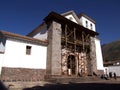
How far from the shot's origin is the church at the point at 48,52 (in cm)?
1209

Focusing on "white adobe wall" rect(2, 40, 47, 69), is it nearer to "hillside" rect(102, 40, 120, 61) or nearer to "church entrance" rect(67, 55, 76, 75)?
"church entrance" rect(67, 55, 76, 75)

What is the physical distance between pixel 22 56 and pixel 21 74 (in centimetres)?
176

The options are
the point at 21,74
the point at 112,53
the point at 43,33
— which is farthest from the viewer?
the point at 112,53

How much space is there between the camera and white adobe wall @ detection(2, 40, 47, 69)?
1191 centimetres

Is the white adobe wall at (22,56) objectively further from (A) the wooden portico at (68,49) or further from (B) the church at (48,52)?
(A) the wooden portico at (68,49)

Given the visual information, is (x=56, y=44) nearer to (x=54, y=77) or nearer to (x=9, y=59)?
(x=54, y=77)

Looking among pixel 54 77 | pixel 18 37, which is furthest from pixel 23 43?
pixel 54 77

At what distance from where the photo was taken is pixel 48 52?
48.3 feet

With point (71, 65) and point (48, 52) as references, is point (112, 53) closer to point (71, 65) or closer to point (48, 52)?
point (71, 65)

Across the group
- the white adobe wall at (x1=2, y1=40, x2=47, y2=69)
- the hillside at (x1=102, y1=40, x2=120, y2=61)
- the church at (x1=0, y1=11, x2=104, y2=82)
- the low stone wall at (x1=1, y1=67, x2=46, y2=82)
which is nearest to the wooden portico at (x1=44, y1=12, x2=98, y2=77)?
the church at (x1=0, y1=11, x2=104, y2=82)

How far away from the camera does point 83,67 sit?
62.0 feet

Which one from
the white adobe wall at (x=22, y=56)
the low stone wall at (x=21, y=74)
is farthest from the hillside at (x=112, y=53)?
the low stone wall at (x=21, y=74)

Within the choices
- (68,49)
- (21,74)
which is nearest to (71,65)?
(68,49)

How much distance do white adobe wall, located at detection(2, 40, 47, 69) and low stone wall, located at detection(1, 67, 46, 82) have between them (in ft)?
1.23
